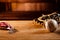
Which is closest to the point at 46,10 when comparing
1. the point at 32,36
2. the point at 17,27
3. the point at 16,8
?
the point at 16,8

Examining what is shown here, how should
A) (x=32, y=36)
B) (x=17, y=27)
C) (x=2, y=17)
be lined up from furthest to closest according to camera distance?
(x=2, y=17) < (x=17, y=27) < (x=32, y=36)

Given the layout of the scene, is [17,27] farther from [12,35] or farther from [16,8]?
[16,8]

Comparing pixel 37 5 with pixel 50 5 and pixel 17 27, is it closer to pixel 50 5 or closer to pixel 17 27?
pixel 50 5

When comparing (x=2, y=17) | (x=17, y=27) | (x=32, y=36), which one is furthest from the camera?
(x=2, y=17)

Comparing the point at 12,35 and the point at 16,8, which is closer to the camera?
the point at 12,35

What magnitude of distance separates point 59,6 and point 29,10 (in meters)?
0.57

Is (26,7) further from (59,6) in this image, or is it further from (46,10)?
(59,6)

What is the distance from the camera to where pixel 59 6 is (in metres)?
2.98

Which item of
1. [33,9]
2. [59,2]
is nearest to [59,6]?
[59,2]

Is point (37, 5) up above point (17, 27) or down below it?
above

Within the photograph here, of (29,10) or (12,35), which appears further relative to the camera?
(29,10)

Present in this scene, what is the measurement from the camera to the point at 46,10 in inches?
118

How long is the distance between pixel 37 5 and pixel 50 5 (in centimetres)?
25

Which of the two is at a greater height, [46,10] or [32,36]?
[46,10]
